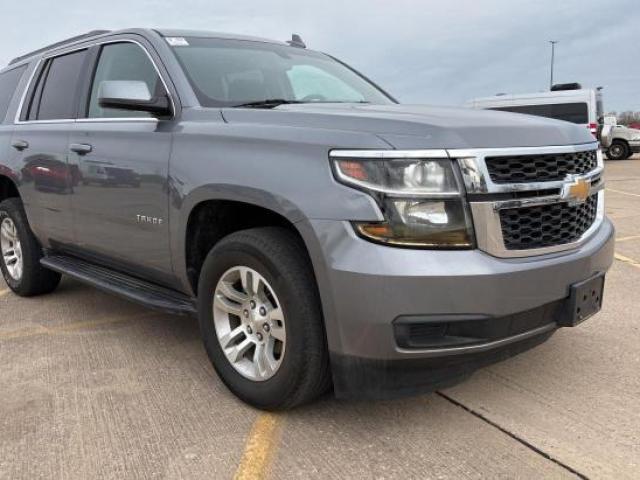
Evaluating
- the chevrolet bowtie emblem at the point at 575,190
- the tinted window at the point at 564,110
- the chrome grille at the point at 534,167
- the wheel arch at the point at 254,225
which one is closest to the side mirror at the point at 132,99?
the wheel arch at the point at 254,225

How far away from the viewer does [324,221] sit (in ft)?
8.12

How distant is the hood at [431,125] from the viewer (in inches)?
96.5

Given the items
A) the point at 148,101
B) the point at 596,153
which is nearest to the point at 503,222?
the point at 596,153

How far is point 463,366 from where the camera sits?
2.53 m

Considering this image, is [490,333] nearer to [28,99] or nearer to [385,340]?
[385,340]

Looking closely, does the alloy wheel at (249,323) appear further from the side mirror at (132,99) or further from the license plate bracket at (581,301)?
the license plate bracket at (581,301)

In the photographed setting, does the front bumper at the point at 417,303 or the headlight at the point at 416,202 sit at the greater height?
the headlight at the point at 416,202

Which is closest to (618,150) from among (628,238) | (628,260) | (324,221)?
(628,238)

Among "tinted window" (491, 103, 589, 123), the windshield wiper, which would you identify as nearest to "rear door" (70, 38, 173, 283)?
the windshield wiper

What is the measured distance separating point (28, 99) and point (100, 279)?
78.1 inches

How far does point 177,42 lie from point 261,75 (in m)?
0.53

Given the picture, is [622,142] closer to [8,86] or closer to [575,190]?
[8,86]

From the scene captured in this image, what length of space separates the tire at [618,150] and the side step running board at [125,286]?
77.7 feet

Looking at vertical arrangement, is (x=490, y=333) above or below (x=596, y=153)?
below
